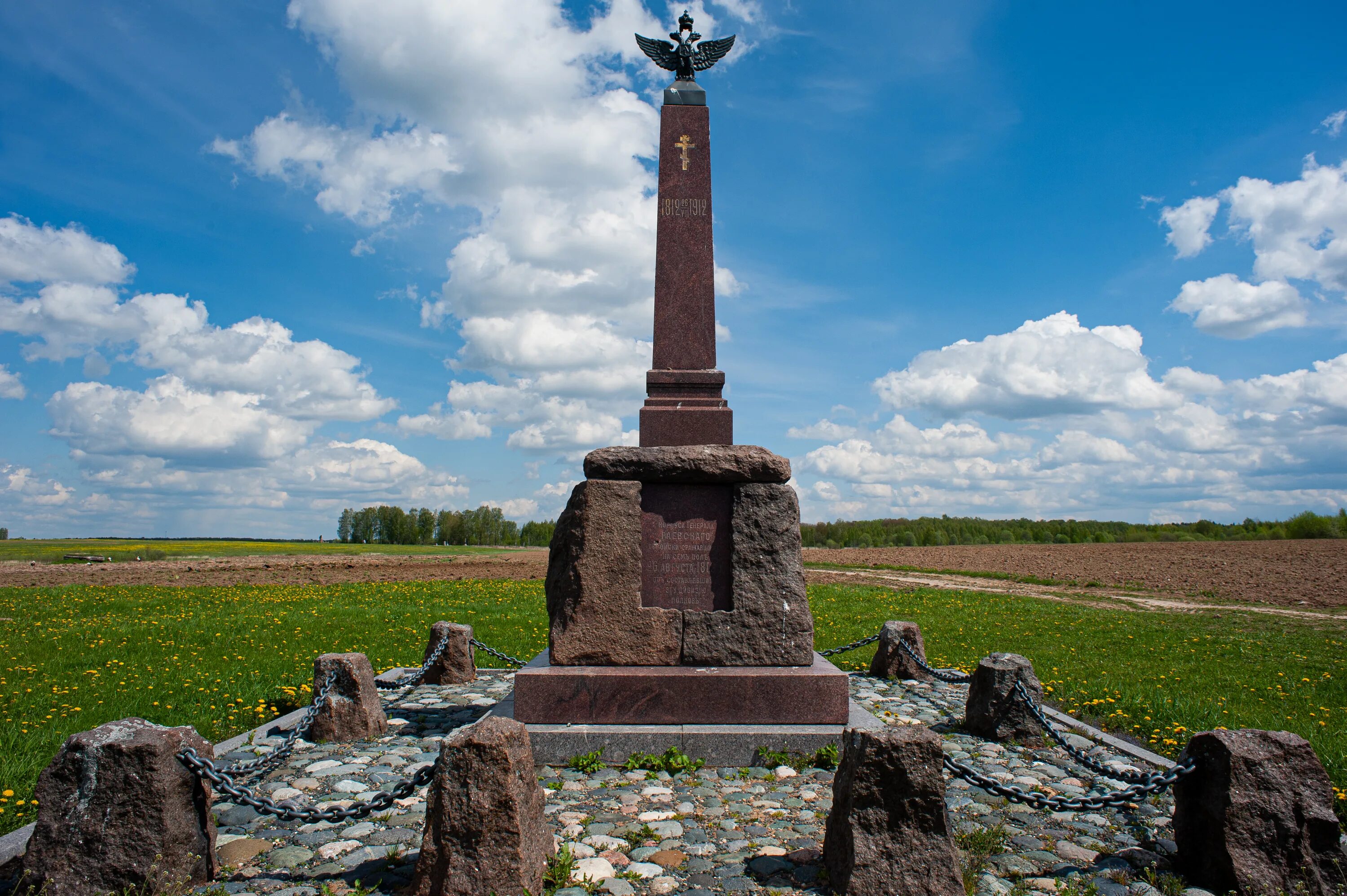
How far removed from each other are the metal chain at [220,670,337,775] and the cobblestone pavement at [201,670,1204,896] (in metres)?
0.18

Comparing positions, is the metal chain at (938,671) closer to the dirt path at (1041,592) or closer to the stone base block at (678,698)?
the stone base block at (678,698)

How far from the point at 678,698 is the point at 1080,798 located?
278 centimetres

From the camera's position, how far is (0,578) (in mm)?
24625

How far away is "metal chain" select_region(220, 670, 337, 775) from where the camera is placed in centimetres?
455

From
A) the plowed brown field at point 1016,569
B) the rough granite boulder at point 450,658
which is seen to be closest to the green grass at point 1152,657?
the rough granite boulder at point 450,658

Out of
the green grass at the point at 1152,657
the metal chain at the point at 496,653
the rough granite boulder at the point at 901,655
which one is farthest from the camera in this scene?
the rough granite boulder at the point at 901,655

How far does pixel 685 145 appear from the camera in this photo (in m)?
7.75

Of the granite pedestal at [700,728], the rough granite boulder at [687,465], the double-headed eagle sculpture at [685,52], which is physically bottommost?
the granite pedestal at [700,728]

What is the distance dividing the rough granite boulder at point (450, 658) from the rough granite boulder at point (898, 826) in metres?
6.03

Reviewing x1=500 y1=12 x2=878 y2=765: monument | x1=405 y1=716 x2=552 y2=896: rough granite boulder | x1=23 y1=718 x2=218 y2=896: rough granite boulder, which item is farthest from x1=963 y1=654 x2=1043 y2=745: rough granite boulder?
x1=23 y1=718 x2=218 y2=896: rough granite boulder

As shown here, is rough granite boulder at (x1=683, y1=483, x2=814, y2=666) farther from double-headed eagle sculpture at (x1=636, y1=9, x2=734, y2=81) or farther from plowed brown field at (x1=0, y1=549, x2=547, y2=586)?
plowed brown field at (x1=0, y1=549, x2=547, y2=586)

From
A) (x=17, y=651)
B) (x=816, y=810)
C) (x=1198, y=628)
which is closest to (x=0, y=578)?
(x=17, y=651)

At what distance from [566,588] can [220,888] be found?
308 centimetres

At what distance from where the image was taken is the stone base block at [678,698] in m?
5.74
